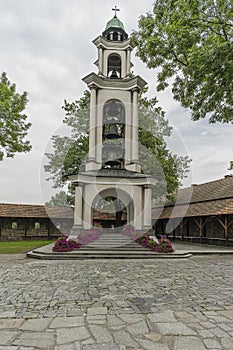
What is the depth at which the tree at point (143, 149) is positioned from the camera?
17.0 metres

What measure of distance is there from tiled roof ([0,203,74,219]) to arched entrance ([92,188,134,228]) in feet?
8.64

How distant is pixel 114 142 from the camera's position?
1611cm

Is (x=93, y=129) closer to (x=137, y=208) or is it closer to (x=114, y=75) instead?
(x=137, y=208)

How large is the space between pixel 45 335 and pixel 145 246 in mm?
8721

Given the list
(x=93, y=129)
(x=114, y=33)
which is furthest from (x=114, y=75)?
(x=93, y=129)

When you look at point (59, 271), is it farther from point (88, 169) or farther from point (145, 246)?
point (88, 169)

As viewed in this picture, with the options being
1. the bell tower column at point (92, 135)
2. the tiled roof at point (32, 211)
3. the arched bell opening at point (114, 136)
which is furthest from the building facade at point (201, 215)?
the tiled roof at point (32, 211)

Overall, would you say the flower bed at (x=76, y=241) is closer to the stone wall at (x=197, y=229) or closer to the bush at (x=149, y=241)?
the bush at (x=149, y=241)

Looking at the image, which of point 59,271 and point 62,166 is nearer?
point 59,271

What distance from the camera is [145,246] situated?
11367 millimetres

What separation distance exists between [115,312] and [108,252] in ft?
22.5

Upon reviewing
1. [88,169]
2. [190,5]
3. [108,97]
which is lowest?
[88,169]

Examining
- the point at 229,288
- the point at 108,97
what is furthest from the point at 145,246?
the point at 108,97

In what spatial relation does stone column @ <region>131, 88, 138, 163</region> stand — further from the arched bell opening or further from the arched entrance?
the arched entrance
